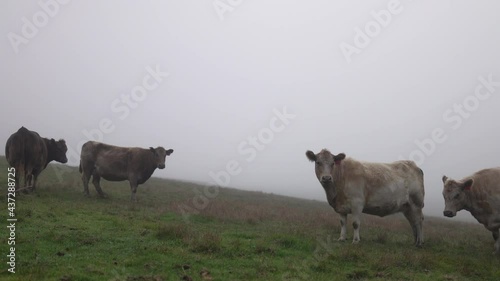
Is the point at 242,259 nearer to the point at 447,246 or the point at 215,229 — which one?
the point at 215,229

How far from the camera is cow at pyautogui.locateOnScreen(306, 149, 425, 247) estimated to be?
12586 mm

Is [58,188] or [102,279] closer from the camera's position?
[102,279]

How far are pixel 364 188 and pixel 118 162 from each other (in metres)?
13.8

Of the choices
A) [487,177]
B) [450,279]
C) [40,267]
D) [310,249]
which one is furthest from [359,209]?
[40,267]

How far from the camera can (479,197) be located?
12914 mm

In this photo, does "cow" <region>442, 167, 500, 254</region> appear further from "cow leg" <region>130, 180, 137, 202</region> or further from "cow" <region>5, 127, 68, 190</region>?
"cow" <region>5, 127, 68, 190</region>

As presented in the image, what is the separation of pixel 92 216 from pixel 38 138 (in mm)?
7240

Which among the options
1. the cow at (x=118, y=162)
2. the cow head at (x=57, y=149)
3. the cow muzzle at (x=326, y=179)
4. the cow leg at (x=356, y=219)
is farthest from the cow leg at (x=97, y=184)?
the cow leg at (x=356, y=219)

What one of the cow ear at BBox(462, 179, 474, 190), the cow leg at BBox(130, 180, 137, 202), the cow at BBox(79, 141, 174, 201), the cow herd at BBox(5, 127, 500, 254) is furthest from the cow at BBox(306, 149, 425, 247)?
the cow at BBox(79, 141, 174, 201)

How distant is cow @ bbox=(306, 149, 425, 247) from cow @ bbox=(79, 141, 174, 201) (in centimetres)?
1092

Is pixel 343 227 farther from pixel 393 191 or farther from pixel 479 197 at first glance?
pixel 479 197

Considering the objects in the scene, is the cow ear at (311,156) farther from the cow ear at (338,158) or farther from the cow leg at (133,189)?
the cow leg at (133,189)

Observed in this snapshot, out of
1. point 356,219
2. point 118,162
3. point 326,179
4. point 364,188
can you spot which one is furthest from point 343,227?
point 118,162

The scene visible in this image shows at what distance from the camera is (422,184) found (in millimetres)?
14672
